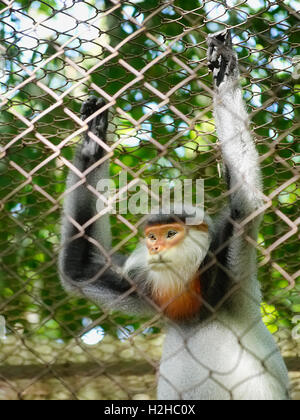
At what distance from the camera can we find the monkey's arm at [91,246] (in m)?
2.14

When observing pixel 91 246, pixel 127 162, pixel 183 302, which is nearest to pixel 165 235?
pixel 183 302

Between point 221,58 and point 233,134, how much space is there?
0.26m

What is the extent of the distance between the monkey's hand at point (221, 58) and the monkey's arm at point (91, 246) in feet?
1.62

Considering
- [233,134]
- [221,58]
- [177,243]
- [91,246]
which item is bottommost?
[91,246]

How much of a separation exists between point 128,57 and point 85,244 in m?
0.78

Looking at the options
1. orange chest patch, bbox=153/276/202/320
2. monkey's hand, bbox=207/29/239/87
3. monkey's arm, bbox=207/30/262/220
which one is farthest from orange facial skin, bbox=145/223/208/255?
monkey's hand, bbox=207/29/239/87

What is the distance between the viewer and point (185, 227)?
2.02 m

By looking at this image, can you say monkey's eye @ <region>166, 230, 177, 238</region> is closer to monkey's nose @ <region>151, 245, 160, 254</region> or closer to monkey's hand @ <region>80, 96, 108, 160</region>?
monkey's nose @ <region>151, 245, 160, 254</region>

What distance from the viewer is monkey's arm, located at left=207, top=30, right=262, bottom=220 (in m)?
1.70

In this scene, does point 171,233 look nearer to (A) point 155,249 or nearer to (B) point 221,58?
(A) point 155,249

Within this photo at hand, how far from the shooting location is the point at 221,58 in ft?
5.90

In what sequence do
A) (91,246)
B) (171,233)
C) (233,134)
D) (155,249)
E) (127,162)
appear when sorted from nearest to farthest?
(233,134)
(155,249)
(171,233)
(91,246)
(127,162)
